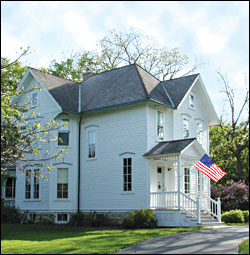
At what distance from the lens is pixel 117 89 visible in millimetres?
23578

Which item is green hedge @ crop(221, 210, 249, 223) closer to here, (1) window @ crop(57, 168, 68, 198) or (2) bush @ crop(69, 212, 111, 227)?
(2) bush @ crop(69, 212, 111, 227)

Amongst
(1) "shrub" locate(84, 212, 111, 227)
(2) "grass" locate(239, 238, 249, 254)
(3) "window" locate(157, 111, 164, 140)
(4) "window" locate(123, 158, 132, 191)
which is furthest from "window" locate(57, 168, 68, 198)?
(2) "grass" locate(239, 238, 249, 254)

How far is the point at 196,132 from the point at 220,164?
36.9 ft


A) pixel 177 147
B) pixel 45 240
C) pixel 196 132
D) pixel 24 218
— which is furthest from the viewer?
pixel 196 132

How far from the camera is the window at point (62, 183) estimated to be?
23.1 metres

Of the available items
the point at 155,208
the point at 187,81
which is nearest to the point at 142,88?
the point at 187,81

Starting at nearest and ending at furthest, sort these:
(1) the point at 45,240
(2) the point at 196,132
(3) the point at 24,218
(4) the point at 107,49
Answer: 1. (1) the point at 45,240
2. (3) the point at 24,218
3. (2) the point at 196,132
4. (4) the point at 107,49

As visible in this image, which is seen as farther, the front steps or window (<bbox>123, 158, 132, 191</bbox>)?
window (<bbox>123, 158, 132, 191</bbox>)

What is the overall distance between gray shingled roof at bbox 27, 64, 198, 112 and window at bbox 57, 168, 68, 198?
145 inches

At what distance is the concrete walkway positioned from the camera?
37.3ft

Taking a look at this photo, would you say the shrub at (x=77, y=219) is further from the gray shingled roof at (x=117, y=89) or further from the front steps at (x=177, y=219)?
the gray shingled roof at (x=117, y=89)

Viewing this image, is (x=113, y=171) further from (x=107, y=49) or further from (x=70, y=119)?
(x=107, y=49)

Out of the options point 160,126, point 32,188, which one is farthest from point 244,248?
point 32,188

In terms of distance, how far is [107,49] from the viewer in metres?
40.4
